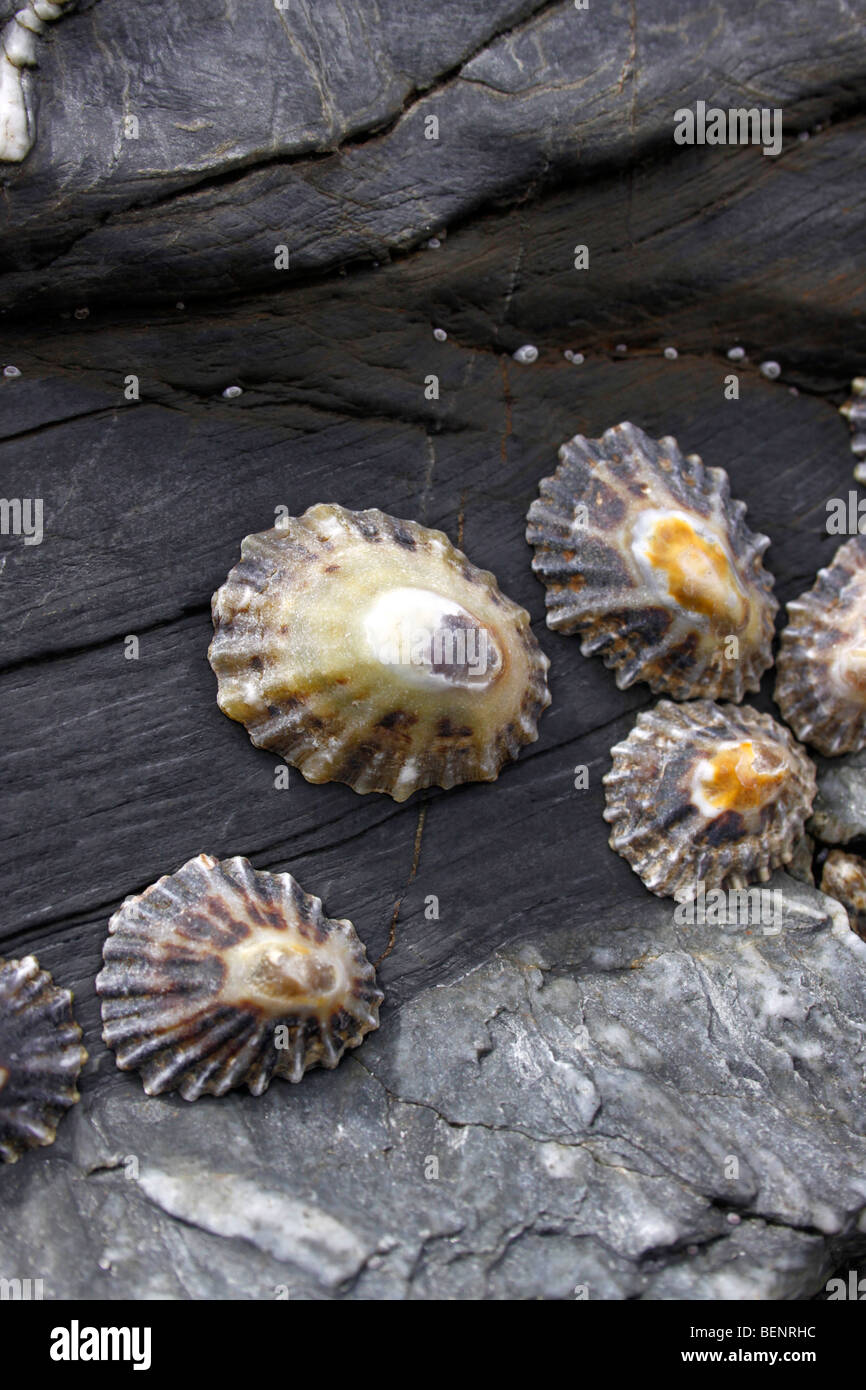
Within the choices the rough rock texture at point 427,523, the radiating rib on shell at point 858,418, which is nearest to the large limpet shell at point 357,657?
the rough rock texture at point 427,523

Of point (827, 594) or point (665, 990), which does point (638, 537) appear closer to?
point (827, 594)

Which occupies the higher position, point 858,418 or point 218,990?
point 858,418

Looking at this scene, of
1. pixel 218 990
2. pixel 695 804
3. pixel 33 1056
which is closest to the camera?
pixel 33 1056

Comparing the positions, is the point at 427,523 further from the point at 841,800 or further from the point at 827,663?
the point at 841,800

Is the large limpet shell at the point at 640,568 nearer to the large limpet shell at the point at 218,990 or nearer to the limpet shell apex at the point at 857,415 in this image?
the limpet shell apex at the point at 857,415

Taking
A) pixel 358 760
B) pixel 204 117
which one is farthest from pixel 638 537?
pixel 204 117

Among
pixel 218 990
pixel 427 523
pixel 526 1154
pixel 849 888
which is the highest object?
pixel 427 523

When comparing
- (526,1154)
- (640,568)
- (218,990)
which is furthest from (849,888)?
(218,990)
